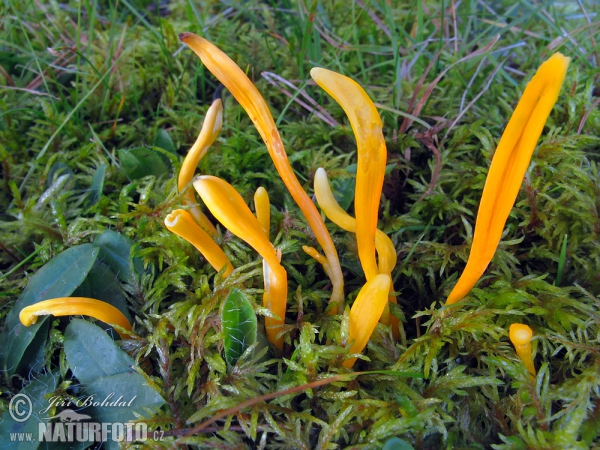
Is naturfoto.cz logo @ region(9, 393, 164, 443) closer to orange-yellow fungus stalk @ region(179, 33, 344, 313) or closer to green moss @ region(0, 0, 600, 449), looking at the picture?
green moss @ region(0, 0, 600, 449)

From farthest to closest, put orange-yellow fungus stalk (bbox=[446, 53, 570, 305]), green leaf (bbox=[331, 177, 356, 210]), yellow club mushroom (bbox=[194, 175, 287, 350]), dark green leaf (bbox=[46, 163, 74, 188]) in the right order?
dark green leaf (bbox=[46, 163, 74, 188]) < green leaf (bbox=[331, 177, 356, 210]) < yellow club mushroom (bbox=[194, 175, 287, 350]) < orange-yellow fungus stalk (bbox=[446, 53, 570, 305])

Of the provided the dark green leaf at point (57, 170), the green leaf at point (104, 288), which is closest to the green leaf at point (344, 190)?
the green leaf at point (104, 288)

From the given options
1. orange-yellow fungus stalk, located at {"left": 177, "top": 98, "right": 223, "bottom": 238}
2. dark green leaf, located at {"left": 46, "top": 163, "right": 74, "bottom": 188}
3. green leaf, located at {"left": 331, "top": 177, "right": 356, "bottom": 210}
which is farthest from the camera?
dark green leaf, located at {"left": 46, "top": 163, "right": 74, "bottom": 188}

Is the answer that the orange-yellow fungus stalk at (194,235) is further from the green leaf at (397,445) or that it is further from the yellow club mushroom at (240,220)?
the green leaf at (397,445)

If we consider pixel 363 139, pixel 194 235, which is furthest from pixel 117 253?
pixel 363 139

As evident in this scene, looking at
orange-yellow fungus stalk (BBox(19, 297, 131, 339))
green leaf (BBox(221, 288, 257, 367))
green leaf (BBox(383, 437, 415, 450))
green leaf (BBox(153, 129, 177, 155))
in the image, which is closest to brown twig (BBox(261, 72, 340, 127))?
green leaf (BBox(153, 129, 177, 155))

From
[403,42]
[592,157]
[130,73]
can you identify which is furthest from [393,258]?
[130,73]
